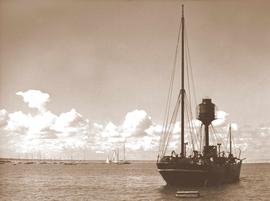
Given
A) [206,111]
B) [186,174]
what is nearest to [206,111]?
[206,111]

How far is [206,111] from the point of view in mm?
65250

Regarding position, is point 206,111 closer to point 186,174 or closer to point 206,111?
point 206,111

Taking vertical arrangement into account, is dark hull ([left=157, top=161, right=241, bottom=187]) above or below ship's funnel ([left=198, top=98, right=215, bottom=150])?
below

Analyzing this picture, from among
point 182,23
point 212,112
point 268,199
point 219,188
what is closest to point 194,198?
point 268,199

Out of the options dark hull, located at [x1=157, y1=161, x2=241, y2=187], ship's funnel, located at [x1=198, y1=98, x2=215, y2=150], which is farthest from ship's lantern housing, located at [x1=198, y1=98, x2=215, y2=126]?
dark hull, located at [x1=157, y1=161, x2=241, y2=187]

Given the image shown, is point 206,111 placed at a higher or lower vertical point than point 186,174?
higher

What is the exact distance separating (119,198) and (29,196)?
9.75 metres

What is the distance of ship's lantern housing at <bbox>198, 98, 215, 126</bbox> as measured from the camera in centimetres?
6475

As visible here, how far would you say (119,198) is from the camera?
5091cm

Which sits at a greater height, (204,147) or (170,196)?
(204,147)

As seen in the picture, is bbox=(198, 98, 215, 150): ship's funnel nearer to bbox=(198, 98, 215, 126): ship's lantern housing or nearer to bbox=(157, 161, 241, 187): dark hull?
bbox=(198, 98, 215, 126): ship's lantern housing

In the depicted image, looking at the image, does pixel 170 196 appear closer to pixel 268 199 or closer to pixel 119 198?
pixel 119 198

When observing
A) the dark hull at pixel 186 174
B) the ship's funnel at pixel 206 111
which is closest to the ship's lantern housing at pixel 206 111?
the ship's funnel at pixel 206 111

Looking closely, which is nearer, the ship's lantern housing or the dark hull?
the dark hull
